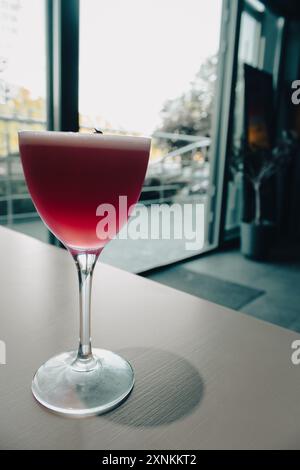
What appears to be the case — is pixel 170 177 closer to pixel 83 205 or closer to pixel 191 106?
pixel 191 106

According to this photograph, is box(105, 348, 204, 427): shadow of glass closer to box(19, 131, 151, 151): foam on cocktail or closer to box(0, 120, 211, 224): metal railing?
box(19, 131, 151, 151): foam on cocktail

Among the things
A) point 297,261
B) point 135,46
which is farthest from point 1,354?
point 297,261

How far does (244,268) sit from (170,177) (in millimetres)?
2476

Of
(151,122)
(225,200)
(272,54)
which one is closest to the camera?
(151,122)

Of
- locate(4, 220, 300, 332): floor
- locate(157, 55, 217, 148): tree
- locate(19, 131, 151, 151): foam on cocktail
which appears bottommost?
locate(4, 220, 300, 332): floor

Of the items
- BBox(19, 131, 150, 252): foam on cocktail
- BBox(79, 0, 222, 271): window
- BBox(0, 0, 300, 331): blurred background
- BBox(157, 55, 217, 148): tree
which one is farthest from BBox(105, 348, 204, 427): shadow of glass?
BBox(157, 55, 217, 148): tree

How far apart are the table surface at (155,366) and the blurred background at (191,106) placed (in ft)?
5.35

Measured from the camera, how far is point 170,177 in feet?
18.8

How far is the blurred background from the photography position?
2.11 metres

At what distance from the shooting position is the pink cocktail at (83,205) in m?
0.35

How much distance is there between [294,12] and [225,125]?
70.4 inches

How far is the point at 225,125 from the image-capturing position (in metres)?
3.83

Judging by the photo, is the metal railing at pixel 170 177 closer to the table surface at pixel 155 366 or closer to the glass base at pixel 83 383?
the table surface at pixel 155 366

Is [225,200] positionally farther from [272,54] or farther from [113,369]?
[113,369]
